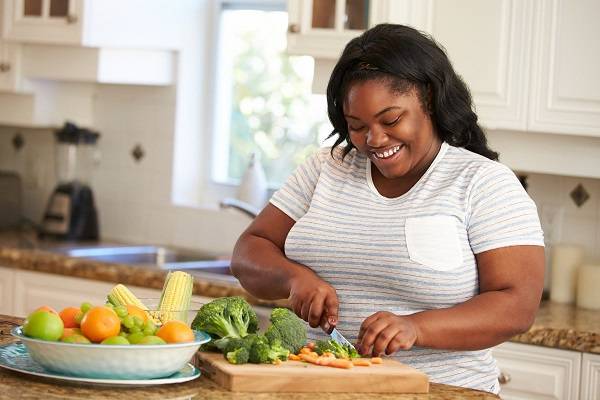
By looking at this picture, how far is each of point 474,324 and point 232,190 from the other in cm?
247

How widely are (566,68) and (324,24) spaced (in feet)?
2.47

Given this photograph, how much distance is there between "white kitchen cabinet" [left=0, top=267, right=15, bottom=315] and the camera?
3826 mm

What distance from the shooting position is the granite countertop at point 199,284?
2.93 m

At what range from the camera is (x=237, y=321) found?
1874mm

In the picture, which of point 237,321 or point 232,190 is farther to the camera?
point 232,190

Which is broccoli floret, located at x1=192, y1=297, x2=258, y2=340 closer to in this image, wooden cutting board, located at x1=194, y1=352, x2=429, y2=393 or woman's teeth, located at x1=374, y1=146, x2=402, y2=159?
wooden cutting board, located at x1=194, y1=352, x2=429, y2=393

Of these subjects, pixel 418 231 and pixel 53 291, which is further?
pixel 53 291

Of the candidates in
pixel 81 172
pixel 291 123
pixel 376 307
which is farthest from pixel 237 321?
pixel 81 172

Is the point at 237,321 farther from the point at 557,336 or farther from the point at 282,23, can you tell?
the point at 282,23

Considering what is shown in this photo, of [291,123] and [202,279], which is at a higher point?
[291,123]

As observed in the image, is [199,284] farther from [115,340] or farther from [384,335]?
[115,340]

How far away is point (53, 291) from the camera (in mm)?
3744

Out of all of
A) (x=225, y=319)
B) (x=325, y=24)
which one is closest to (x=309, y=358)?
(x=225, y=319)

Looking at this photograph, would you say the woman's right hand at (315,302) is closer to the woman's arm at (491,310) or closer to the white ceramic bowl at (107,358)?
the woman's arm at (491,310)
